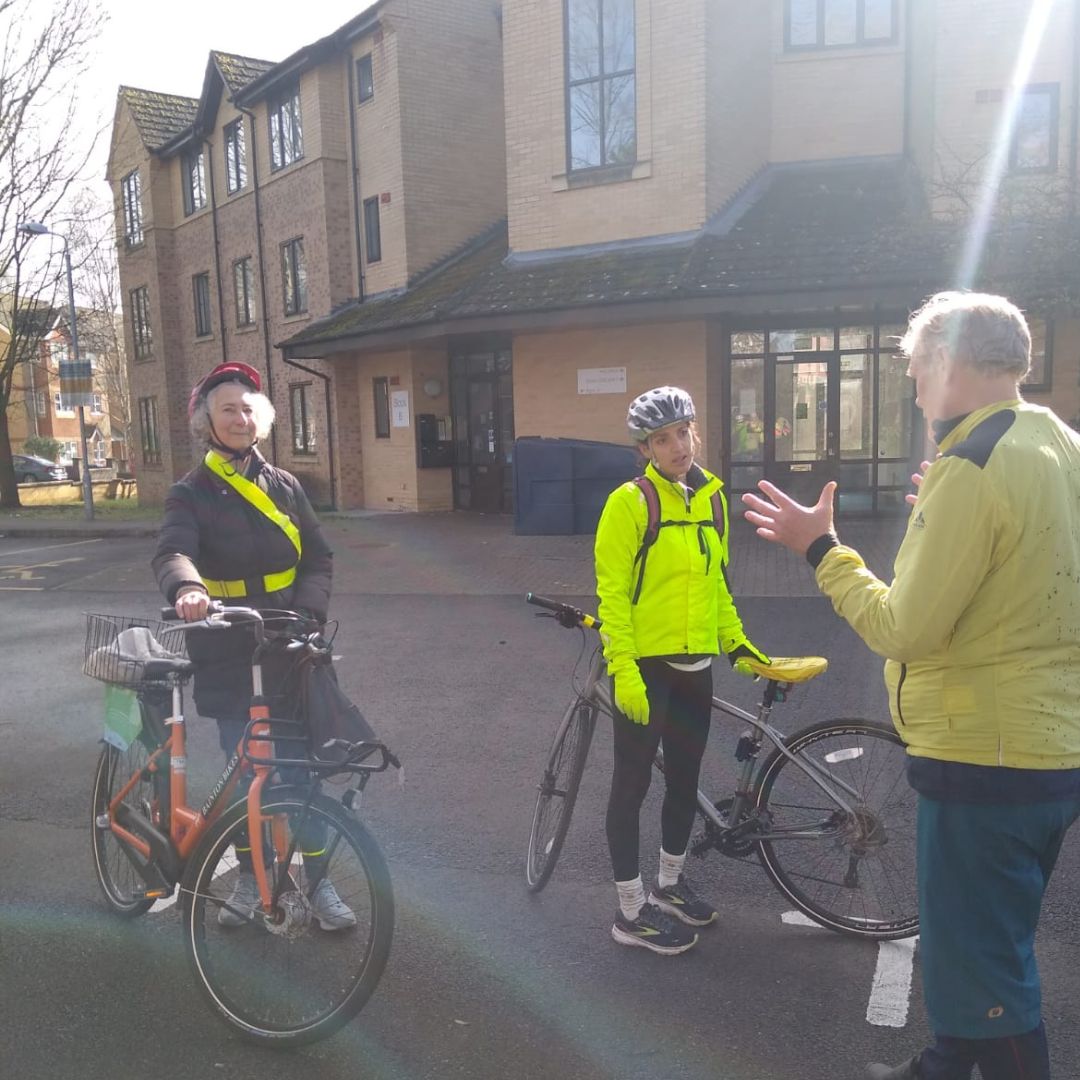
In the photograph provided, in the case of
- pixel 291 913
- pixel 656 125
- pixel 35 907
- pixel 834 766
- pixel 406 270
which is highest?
pixel 656 125

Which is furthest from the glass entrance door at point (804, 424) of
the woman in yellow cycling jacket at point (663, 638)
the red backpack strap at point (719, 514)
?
the woman in yellow cycling jacket at point (663, 638)

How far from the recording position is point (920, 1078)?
232 cm

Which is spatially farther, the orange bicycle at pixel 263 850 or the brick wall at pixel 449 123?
the brick wall at pixel 449 123

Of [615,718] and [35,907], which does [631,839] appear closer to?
[615,718]

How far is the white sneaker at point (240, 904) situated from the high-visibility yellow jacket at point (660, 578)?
4.29ft

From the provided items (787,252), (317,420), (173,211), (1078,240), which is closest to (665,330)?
(787,252)

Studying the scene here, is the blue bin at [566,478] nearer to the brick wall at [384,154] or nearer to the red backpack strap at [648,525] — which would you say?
the brick wall at [384,154]

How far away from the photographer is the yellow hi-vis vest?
11.1 feet

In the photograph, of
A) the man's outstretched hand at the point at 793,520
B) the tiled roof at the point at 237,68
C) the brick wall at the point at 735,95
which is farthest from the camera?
the tiled roof at the point at 237,68

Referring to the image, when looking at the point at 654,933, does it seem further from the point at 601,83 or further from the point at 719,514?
the point at 601,83

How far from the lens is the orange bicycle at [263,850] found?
113 inches

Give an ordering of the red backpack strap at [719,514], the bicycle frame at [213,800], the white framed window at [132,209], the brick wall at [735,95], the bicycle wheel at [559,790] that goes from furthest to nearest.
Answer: the white framed window at [132,209], the brick wall at [735,95], the bicycle wheel at [559,790], the red backpack strap at [719,514], the bicycle frame at [213,800]

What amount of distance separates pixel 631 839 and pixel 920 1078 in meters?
1.20

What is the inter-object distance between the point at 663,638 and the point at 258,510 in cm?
143
